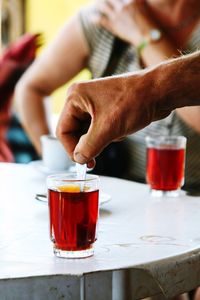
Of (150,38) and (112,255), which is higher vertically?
(150,38)

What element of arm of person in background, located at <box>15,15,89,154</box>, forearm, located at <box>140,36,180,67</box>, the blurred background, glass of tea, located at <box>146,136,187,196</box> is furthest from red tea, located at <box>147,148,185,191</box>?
the blurred background

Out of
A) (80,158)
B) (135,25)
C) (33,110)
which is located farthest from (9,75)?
(80,158)

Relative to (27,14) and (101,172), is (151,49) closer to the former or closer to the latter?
(101,172)

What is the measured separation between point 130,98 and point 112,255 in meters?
0.25

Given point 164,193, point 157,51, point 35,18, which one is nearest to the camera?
point 164,193

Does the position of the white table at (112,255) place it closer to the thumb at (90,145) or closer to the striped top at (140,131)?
the thumb at (90,145)

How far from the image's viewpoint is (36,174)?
162 centimetres

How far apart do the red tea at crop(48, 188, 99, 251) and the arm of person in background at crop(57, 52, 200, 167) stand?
A: 89 mm

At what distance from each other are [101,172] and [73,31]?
1.55ft

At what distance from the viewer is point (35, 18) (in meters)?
4.23

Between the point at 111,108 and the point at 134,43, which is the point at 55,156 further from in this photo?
the point at 111,108

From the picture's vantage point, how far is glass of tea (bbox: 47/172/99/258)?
959 mm

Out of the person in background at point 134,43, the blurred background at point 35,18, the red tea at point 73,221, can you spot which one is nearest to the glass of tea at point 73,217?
the red tea at point 73,221

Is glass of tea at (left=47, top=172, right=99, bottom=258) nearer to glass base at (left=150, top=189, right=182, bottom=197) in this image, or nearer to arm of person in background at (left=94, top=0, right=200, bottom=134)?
glass base at (left=150, top=189, right=182, bottom=197)
